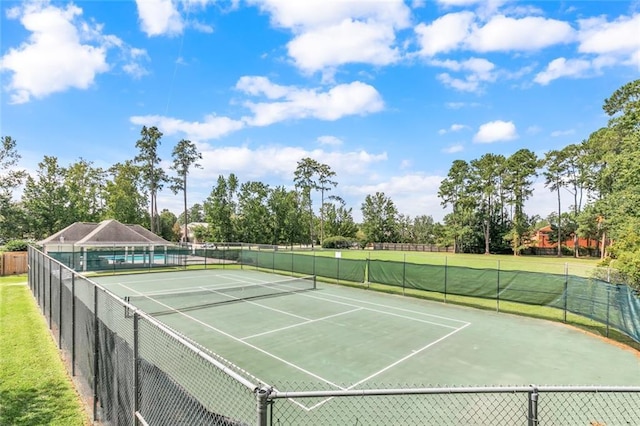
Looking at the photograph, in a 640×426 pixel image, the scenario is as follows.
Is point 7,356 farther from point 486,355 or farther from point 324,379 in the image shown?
point 486,355

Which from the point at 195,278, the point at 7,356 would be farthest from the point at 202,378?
the point at 195,278

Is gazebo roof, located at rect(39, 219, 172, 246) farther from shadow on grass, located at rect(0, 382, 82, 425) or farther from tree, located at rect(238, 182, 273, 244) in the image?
shadow on grass, located at rect(0, 382, 82, 425)

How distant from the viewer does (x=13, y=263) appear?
25.5 meters

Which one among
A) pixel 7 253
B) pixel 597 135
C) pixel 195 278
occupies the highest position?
pixel 597 135

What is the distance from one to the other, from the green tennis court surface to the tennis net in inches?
3.3

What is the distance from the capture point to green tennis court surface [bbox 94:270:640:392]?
27.8ft

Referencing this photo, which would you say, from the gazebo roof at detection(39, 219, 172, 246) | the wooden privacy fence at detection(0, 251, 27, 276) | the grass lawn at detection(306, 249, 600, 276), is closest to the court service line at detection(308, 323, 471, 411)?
the grass lawn at detection(306, 249, 600, 276)

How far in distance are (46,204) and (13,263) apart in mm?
26484

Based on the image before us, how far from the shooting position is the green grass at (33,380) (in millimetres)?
5598

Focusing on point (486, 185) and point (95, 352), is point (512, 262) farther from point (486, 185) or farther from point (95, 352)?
point (95, 352)

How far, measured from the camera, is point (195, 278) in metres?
25.8

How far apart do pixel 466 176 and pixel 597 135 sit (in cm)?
2079

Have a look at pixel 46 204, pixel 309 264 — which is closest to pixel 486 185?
pixel 309 264

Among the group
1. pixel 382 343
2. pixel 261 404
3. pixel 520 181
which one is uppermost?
pixel 520 181
